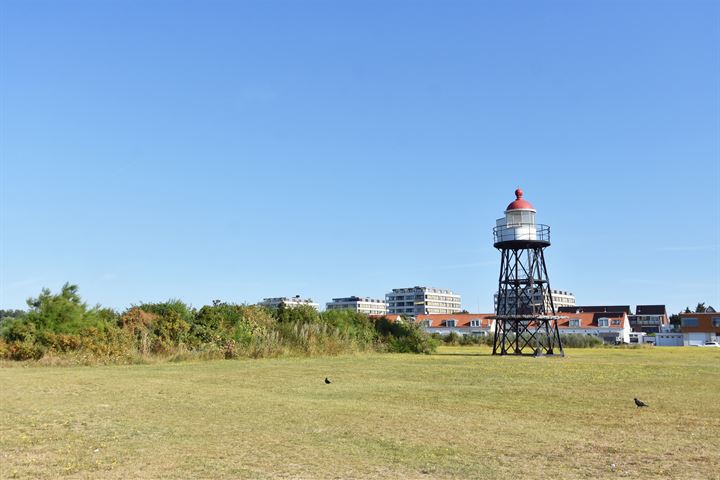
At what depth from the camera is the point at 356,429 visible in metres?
11.2

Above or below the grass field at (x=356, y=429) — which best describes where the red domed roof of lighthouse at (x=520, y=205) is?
above

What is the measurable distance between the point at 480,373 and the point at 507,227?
69.3 ft

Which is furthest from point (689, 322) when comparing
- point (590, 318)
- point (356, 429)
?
point (356, 429)

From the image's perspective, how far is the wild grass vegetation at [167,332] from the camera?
28.6 metres

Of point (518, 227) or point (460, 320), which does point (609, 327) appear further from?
point (518, 227)

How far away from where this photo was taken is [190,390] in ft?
58.1

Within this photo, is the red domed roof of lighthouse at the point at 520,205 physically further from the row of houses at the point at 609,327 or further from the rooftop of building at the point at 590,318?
the rooftop of building at the point at 590,318

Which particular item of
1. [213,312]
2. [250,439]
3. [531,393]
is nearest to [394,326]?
[213,312]

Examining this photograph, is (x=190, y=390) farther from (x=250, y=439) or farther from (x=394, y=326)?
(x=394, y=326)

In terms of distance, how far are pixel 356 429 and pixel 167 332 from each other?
2357 centimetres

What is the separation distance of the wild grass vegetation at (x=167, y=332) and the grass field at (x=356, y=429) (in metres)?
8.67

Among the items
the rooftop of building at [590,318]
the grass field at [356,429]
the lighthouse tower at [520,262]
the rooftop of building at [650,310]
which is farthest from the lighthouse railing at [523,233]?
the rooftop of building at [650,310]

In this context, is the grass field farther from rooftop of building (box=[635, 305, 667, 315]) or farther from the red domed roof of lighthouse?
rooftop of building (box=[635, 305, 667, 315])

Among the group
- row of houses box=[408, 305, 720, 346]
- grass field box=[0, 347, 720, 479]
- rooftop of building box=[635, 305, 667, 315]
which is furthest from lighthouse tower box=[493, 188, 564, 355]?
rooftop of building box=[635, 305, 667, 315]
